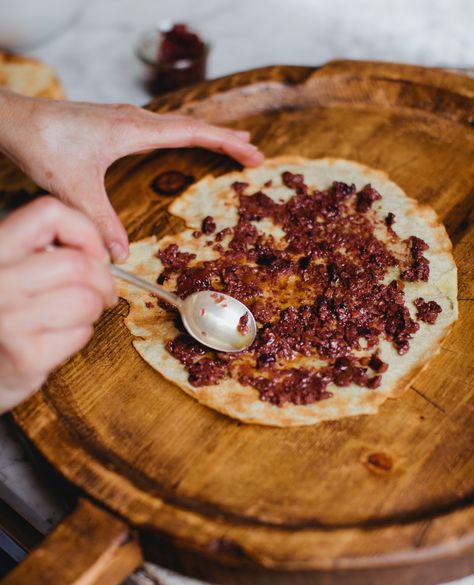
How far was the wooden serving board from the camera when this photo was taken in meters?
1.54

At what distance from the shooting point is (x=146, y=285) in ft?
6.11

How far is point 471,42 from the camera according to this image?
11.1 ft

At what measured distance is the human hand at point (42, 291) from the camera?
1466 mm

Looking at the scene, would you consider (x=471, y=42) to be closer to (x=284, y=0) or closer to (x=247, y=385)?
(x=284, y=0)

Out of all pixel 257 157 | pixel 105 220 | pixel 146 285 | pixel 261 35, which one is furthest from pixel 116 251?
pixel 261 35

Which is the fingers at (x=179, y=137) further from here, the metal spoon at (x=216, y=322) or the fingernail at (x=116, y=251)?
the metal spoon at (x=216, y=322)

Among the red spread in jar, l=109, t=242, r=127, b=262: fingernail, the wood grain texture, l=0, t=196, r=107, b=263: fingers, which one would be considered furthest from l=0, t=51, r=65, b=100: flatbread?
the wood grain texture

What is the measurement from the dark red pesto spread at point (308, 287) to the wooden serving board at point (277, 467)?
127 millimetres

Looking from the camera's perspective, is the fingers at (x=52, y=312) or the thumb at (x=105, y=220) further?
the thumb at (x=105, y=220)

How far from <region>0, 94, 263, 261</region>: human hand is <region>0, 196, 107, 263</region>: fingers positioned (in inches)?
15.0

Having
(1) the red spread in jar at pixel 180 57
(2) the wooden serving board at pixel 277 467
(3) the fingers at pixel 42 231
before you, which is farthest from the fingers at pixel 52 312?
(1) the red spread in jar at pixel 180 57

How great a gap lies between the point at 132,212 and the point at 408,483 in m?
1.31

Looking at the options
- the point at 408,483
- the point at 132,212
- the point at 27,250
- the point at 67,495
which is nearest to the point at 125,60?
the point at 132,212

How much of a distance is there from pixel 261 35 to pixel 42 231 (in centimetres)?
232
